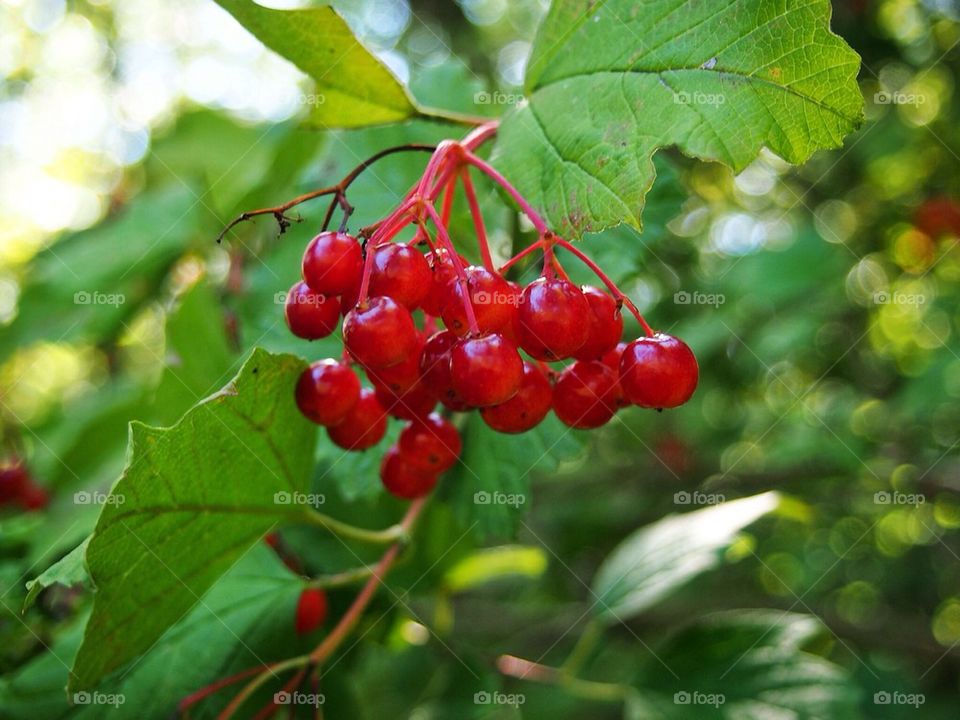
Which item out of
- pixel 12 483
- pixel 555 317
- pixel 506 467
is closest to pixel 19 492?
pixel 12 483

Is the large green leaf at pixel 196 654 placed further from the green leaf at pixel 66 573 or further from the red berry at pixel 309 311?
the red berry at pixel 309 311

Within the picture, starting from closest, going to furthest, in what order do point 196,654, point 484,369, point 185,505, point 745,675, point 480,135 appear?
point 484,369, point 185,505, point 480,135, point 196,654, point 745,675

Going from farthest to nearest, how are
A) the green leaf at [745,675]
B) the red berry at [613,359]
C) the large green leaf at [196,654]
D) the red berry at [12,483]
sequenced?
the red berry at [12,483] → the green leaf at [745,675] → the large green leaf at [196,654] → the red berry at [613,359]

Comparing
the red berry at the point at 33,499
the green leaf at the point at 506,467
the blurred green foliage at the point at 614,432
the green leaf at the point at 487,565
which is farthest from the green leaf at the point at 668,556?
the red berry at the point at 33,499

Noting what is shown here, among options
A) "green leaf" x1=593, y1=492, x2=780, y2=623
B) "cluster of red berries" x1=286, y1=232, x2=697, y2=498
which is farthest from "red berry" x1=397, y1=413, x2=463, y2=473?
"green leaf" x1=593, y1=492, x2=780, y2=623

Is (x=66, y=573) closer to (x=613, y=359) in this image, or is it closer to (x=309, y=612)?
(x=309, y=612)

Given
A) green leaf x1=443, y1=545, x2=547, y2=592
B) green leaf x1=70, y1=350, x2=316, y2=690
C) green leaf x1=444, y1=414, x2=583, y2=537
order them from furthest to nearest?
green leaf x1=443, y1=545, x2=547, y2=592 → green leaf x1=444, y1=414, x2=583, y2=537 → green leaf x1=70, y1=350, x2=316, y2=690

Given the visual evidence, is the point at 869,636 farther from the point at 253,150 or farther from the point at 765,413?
the point at 253,150

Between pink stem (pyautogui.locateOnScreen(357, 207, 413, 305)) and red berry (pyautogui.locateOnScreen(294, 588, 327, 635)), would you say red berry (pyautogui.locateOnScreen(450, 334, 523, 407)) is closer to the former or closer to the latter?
pink stem (pyautogui.locateOnScreen(357, 207, 413, 305))
